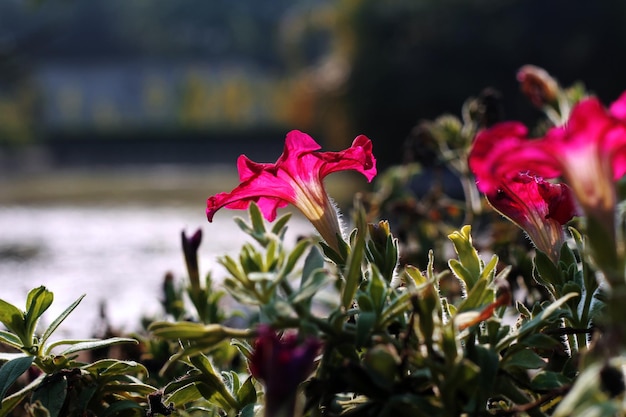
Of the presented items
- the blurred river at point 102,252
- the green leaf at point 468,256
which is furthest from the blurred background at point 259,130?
the green leaf at point 468,256

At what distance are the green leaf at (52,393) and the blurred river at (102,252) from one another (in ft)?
0.85

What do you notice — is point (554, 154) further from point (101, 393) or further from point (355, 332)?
point (101, 393)

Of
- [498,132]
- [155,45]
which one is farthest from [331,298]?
[155,45]

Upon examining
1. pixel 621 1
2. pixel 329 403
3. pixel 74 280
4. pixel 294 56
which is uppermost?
pixel 294 56

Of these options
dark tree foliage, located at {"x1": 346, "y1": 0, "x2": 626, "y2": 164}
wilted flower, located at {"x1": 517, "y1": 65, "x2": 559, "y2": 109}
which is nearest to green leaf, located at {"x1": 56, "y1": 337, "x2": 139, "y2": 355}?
wilted flower, located at {"x1": 517, "y1": 65, "x2": 559, "y2": 109}

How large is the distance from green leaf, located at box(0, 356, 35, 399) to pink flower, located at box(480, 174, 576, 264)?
0.81ft

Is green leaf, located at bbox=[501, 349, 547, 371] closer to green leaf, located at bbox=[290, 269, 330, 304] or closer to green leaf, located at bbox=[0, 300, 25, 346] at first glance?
green leaf, located at bbox=[290, 269, 330, 304]

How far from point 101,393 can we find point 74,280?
1.31m

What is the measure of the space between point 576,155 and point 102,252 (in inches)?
81.3

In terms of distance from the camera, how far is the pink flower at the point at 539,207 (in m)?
0.41

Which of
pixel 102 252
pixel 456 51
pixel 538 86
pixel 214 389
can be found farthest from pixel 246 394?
pixel 456 51

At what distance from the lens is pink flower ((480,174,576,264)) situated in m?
0.41

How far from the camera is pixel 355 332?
0.34m

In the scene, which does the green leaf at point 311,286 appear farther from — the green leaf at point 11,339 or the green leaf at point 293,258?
the green leaf at point 11,339
